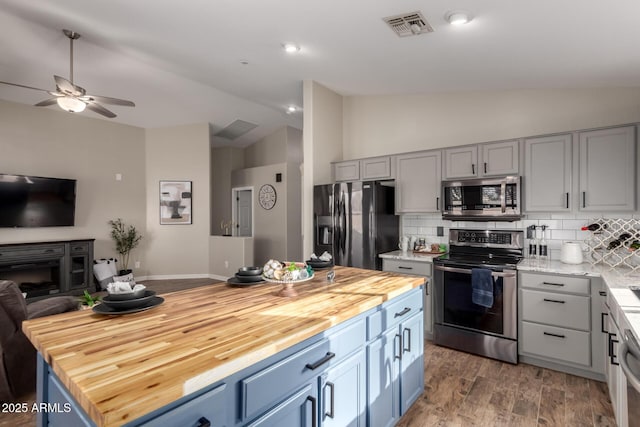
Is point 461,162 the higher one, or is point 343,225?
point 461,162

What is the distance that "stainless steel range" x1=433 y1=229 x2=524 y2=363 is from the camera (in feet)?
9.91

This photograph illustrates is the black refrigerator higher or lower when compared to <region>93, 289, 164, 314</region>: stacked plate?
higher

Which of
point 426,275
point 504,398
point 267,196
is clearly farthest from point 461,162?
point 267,196

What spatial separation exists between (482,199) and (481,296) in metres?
0.99

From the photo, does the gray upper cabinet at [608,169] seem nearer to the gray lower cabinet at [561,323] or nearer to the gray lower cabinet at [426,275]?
the gray lower cabinet at [561,323]

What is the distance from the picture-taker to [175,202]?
6.87m

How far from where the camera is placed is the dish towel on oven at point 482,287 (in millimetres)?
3066

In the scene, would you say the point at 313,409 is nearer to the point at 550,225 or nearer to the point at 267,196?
the point at 550,225

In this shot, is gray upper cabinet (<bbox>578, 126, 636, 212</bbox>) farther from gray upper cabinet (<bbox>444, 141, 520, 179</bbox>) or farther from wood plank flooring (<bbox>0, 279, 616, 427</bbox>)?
wood plank flooring (<bbox>0, 279, 616, 427</bbox>)

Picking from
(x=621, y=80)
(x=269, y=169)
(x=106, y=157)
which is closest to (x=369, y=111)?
(x=621, y=80)

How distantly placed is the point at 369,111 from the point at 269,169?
138 inches

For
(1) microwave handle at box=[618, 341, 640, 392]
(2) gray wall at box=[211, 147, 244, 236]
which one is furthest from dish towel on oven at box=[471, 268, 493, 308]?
(2) gray wall at box=[211, 147, 244, 236]

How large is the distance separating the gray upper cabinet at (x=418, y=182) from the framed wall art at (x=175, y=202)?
4.65 m

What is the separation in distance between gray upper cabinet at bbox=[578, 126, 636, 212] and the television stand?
22.7ft
